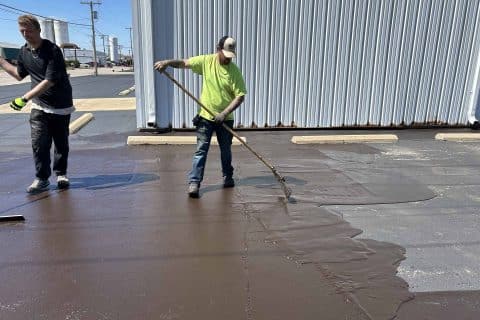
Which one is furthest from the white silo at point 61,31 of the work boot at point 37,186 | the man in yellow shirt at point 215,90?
the man in yellow shirt at point 215,90

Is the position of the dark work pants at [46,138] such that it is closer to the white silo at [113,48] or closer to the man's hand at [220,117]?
the man's hand at [220,117]

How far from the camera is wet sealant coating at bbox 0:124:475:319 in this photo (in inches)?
109

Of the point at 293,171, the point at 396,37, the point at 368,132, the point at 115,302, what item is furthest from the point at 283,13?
the point at 115,302

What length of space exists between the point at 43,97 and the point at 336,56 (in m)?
5.67

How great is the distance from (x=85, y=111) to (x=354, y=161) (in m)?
7.25

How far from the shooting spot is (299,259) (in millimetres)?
3379

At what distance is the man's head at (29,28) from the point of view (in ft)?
13.9

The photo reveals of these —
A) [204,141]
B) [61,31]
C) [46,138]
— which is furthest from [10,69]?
[61,31]

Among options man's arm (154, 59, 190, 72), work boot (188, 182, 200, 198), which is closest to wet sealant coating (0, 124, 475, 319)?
work boot (188, 182, 200, 198)

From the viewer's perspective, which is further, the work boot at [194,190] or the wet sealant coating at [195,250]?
the work boot at [194,190]

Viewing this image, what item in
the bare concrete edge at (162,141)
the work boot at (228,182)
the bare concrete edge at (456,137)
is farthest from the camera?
the bare concrete edge at (456,137)

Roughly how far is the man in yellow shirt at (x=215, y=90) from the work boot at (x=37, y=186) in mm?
1699

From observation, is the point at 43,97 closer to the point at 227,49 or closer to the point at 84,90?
the point at 227,49

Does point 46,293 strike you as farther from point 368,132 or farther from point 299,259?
point 368,132
